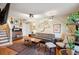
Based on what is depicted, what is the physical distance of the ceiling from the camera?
191 centimetres

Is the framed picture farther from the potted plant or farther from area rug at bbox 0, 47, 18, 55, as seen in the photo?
area rug at bbox 0, 47, 18, 55

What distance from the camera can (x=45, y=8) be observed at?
76.4 inches

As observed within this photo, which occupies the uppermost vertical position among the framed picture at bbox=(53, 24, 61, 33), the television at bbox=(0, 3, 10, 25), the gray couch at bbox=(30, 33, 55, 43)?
the television at bbox=(0, 3, 10, 25)

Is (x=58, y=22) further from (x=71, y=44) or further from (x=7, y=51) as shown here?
(x=7, y=51)

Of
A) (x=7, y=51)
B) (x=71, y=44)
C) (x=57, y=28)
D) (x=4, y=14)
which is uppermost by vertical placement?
→ (x=4, y=14)

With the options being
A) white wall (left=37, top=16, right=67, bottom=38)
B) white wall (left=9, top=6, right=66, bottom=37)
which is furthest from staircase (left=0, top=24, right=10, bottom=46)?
white wall (left=37, top=16, right=67, bottom=38)

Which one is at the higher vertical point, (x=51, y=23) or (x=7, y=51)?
(x=51, y=23)

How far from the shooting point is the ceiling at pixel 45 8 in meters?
1.91

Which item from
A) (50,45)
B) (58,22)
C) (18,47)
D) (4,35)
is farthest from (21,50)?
(58,22)

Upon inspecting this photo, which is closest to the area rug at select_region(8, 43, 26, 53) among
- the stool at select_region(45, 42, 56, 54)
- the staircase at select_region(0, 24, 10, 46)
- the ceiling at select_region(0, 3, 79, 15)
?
the staircase at select_region(0, 24, 10, 46)

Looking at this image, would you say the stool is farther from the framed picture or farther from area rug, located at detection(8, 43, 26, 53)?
area rug, located at detection(8, 43, 26, 53)

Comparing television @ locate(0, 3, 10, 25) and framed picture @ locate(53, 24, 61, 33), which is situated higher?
television @ locate(0, 3, 10, 25)

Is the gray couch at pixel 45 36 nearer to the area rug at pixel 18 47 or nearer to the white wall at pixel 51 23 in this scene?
the white wall at pixel 51 23

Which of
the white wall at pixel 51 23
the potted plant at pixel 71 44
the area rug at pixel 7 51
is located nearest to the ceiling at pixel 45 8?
the white wall at pixel 51 23
